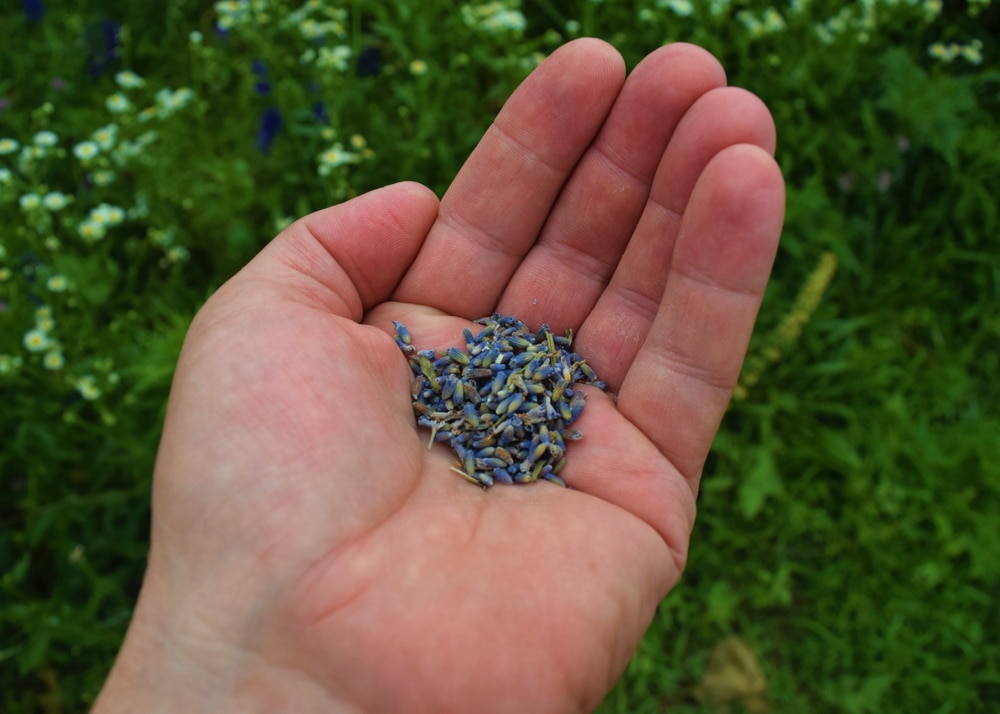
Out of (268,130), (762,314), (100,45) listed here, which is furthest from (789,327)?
(100,45)

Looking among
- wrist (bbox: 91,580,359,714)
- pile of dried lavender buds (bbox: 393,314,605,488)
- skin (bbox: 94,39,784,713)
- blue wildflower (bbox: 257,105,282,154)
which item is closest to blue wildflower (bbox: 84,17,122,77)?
blue wildflower (bbox: 257,105,282,154)

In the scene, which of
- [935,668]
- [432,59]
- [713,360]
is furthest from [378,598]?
[432,59]

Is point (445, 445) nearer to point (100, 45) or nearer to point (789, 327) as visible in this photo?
→ point (789, 327)

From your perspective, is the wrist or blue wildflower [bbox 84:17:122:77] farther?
blue wildflower [bbox 84:17:122:77]

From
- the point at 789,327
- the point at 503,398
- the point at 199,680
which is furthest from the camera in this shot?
the point at 789,327

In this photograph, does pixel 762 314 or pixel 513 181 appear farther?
pixel 762 314

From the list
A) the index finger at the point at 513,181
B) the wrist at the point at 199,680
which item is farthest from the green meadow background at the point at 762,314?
the wrist at the point at 199,680

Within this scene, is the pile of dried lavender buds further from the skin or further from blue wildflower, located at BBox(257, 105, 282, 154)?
blue wildflower, located at BBox(257, 105, 282, 154)
